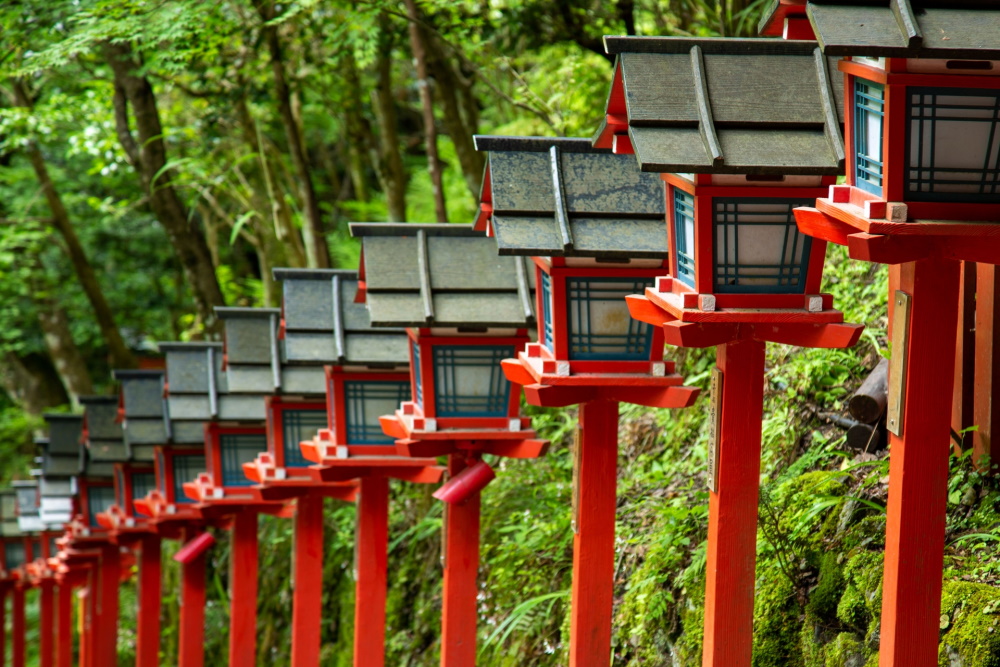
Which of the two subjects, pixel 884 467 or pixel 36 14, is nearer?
pixel 884 467

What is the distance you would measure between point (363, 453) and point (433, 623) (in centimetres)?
361

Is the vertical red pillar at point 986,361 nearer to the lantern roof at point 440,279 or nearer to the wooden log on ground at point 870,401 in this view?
the wooden log on ground at point 870,401

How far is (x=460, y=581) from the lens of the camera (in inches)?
346

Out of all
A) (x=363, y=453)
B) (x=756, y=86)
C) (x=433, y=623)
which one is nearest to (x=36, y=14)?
(x=363, y=453)

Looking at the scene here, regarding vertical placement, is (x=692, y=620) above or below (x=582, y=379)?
below

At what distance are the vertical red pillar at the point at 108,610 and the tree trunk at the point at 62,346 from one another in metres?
2.97

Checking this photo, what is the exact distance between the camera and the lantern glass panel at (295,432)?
38.5 ft

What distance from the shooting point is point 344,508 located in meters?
16.5

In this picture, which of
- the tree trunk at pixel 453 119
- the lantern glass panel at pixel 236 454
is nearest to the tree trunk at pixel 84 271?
the lantern glass panel at pixel 236 454

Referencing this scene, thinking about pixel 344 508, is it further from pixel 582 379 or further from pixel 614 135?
pixel 614 135

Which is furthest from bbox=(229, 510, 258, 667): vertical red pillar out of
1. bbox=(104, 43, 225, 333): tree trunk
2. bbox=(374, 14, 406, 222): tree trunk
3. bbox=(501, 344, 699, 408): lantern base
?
bbox=(501, 344, 699, 408): lantern base

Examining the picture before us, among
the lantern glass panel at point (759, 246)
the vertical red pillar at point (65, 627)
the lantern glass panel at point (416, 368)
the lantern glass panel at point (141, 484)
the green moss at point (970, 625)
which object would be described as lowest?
the vertical red pillar at point (65, 627)

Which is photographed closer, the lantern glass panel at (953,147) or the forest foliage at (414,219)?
the lantern glass panel at (953,147)

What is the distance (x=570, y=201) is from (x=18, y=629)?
23.8 m
